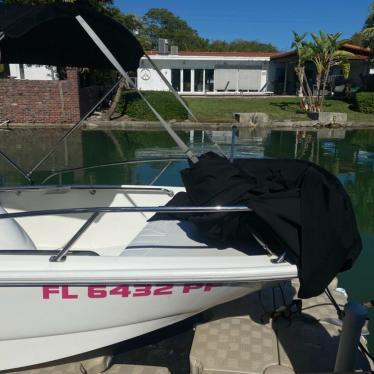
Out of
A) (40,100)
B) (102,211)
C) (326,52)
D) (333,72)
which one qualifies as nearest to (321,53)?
(326,52)

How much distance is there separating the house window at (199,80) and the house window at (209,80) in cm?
35

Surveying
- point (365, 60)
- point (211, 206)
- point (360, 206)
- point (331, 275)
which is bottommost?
point (360, 206)

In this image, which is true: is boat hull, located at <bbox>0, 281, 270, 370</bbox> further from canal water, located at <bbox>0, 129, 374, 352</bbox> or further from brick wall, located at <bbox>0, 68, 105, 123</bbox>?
brick wall, located at <bbox>0, 68, 105, 123</bbox>

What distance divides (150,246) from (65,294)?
68 centimetres

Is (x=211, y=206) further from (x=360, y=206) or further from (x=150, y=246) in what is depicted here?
(x=360, y=206)

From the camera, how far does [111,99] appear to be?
64.7 ft

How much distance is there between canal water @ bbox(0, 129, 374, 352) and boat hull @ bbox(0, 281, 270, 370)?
177cm

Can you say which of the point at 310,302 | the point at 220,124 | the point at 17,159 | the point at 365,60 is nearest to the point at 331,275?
the point at 310,302

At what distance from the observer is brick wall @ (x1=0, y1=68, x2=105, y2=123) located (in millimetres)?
16688

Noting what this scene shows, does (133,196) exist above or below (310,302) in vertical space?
above

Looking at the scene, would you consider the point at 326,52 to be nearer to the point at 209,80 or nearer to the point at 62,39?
the point at 209,80

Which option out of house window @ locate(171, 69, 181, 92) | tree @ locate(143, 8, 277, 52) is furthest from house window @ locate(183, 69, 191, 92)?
tree @ locate(143, 8, 277, 52)

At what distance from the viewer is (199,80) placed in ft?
96.3

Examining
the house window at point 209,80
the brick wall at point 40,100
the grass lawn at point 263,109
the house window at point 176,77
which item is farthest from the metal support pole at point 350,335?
the house window at point 209,80
